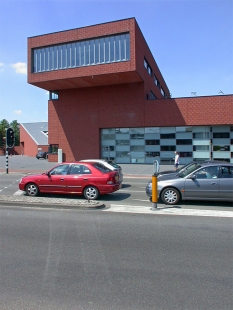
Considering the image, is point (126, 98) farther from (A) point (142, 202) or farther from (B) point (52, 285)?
(B) point (52, 285)

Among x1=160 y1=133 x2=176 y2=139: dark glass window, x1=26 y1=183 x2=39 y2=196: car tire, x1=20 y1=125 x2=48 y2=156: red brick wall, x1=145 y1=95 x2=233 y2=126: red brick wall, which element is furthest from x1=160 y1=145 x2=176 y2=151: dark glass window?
x1=20 y1=125 x2=48 y2=156: red brick wall

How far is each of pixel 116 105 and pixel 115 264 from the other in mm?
25139

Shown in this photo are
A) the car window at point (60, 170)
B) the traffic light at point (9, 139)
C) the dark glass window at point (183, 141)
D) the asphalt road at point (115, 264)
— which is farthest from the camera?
the dark glass window at point (183, 141)

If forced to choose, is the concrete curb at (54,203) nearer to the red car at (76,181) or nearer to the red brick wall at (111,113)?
the red car at (76,181)

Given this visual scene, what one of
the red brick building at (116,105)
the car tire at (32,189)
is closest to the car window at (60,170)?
the car tire at (32,189)

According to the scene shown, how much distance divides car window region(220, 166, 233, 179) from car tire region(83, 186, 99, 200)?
431cm

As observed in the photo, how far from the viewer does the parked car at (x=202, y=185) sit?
375 inches

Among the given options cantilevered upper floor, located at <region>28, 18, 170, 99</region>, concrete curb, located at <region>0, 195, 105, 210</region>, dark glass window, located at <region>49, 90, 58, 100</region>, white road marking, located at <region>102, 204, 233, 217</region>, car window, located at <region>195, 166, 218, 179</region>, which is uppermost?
cantilevered upper floor, located at <region>28, 18, 170, 99</region>

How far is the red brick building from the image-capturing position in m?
26.0

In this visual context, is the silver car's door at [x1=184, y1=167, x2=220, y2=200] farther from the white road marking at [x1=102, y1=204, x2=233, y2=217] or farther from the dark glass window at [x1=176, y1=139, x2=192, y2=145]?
the dark glass window at [x1=176, y1=139, x2=192, y2=145]

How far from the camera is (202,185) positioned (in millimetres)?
9609

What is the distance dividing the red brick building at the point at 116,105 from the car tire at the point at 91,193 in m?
16.8

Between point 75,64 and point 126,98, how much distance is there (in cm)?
573

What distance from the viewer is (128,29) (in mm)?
25484
